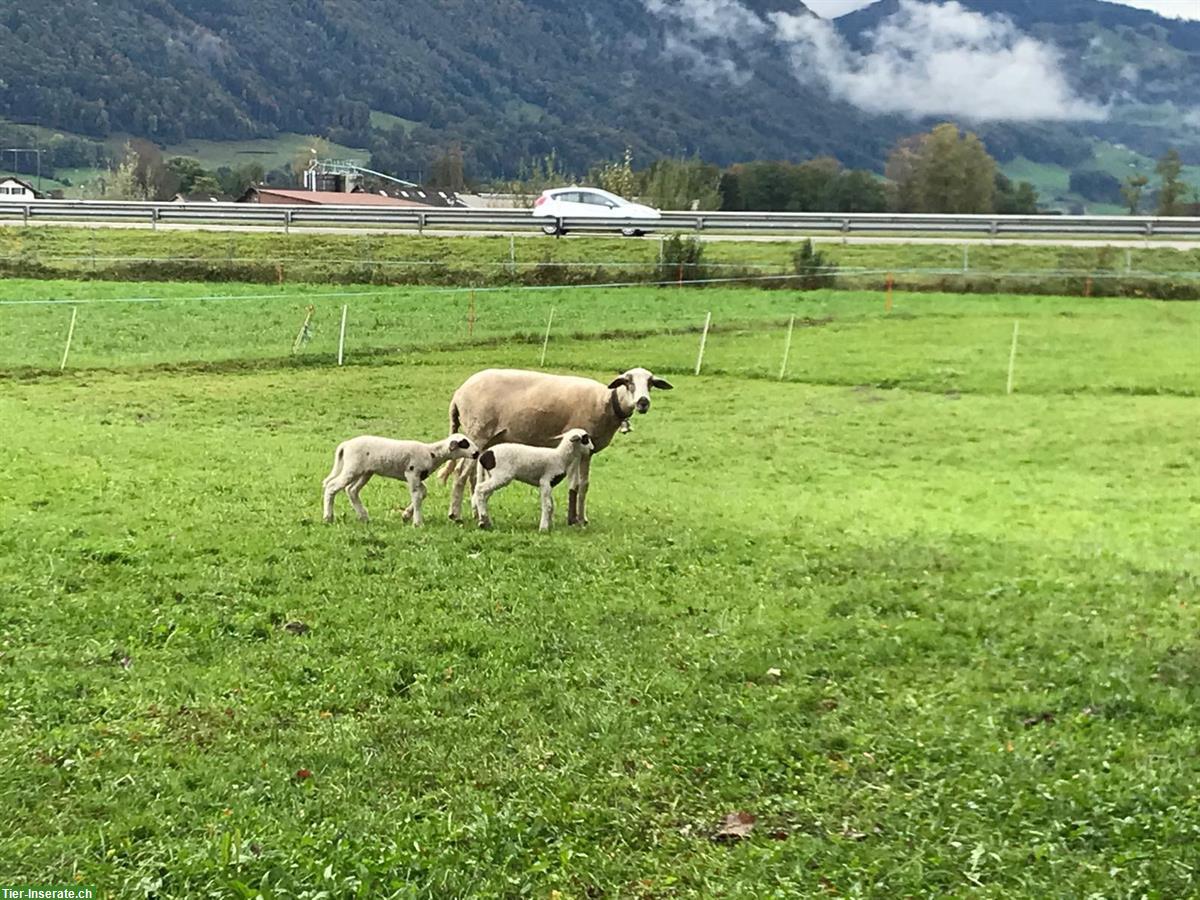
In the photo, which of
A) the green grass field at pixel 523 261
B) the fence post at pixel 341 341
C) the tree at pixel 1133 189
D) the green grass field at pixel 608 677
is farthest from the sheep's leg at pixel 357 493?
the tree at pixel 1133 189

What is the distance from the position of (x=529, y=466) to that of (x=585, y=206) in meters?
38.4

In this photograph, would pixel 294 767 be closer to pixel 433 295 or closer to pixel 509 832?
pixel 509 832

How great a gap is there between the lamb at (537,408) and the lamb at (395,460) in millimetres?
1271

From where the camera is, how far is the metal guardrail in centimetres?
4675

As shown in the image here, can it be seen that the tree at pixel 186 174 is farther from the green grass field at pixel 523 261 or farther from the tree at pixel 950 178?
the green grass field at pixel 523 261

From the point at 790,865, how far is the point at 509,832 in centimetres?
151

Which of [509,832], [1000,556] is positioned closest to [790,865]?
[509,832]

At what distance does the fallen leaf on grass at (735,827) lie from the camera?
6.15 metres

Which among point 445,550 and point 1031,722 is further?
point 445,550

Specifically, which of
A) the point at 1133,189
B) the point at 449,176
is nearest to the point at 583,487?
the point at 1133,189

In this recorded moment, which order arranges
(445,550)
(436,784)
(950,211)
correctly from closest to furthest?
(436,784)
(445,550)
(950,211)

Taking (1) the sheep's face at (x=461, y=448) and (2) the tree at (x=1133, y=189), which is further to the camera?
(2) the tree at (x=1133, y=189)

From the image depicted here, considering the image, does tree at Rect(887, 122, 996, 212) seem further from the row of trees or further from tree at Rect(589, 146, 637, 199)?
tree at Rect(589, 146, 637, 199)

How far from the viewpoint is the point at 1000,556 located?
12438 millimetres
